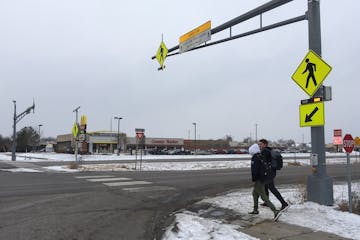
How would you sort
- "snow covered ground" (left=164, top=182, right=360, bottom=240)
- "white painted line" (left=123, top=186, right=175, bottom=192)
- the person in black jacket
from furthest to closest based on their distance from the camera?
"white painted line" (left=123, top=186, right=175, bottom=192) → the person in black jacket → "snow covered ground" (left=164, top=182, right=360, bottom=240)

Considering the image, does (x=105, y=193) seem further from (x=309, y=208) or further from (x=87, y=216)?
(x=309, y=208)

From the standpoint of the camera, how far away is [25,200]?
466 inches

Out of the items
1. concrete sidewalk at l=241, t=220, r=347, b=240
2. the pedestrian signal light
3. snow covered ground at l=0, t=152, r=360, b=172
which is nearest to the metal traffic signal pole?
the pedestrian signal light

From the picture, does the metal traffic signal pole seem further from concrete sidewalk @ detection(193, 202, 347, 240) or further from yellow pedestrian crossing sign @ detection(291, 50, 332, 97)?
concrete sidewalk @ detection(193, 202, 347, 240)

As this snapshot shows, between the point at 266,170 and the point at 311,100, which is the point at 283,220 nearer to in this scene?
the point at 266,170

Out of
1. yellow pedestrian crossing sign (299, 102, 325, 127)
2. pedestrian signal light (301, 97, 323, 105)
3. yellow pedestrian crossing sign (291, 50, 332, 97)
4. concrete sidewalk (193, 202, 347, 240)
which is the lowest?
concrete sidewalk (193, 202, 347, 240)

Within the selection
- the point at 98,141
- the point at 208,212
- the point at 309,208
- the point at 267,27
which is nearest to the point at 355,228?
the point at 309,208

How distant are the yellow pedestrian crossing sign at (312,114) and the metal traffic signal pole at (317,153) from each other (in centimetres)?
21

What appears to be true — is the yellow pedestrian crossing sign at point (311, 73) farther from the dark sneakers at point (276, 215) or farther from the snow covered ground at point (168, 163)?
the snow covered ground at point (168, 163)

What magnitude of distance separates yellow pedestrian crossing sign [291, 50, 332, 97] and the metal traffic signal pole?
26 cm

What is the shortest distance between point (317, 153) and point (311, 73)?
82.9 inches

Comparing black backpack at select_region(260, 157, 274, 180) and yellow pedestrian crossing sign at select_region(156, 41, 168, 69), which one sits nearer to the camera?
black backpack at select_region(260, 157, 274, 180)

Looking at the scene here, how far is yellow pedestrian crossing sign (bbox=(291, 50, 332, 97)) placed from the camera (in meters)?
9.95

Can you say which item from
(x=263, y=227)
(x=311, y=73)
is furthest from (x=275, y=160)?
(x=311, y=73)
